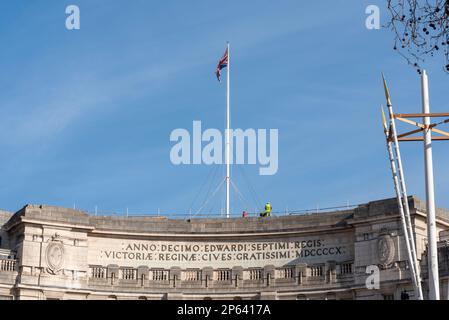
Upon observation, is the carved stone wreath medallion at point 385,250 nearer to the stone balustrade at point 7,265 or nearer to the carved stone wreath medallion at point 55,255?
the carved stone wreath medallion at point 55,255

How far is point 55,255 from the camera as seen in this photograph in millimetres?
85375

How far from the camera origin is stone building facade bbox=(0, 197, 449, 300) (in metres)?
82.2

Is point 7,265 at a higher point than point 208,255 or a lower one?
lower

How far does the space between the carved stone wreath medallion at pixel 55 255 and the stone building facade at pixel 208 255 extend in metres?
0.10

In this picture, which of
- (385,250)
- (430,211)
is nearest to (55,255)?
(385,250)

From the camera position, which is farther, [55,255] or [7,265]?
[55,255]

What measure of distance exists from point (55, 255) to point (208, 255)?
1444 centimetres

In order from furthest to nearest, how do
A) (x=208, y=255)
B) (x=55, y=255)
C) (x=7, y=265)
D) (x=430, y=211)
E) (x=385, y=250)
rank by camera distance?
(x=208, y=255), (x=55, y=255), (x=7, y=265), (x=385, y=250), (x=430, y=211)

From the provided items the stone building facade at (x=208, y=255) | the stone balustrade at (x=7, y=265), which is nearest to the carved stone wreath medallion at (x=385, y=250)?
the stone building facade at (x=208, y=255)

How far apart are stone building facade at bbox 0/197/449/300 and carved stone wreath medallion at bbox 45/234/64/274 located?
100mm

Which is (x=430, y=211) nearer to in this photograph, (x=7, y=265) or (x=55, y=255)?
(x=55, y=255)

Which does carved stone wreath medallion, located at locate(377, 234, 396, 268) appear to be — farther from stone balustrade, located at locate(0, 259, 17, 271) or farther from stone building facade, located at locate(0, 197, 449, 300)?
stone balustrade, located at locate(0, 259, 17, 271)

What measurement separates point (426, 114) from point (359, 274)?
3787 centimetres
